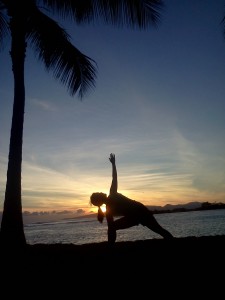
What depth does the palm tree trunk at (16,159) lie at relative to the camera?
21.2ft

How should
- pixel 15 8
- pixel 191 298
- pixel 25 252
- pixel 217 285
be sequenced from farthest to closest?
pixel 15 8 → pixel 25 252 → pixel 217 285 → pixel 191 298

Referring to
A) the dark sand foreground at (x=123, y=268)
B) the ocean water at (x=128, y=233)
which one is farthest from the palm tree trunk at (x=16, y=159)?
the ocean water at (x=128, y=233)

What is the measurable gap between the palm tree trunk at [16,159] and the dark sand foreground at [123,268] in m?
0.40

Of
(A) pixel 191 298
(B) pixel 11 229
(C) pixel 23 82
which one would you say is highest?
(C) pixel 23 82

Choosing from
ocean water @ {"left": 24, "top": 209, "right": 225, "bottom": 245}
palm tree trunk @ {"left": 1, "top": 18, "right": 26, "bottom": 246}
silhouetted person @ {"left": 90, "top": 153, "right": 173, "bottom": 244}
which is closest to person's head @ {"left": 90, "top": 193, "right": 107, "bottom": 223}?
silhouetted person @ {"left": 90, "top": 153, "right": 173, "bottom": 244}

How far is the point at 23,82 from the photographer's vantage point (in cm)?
740

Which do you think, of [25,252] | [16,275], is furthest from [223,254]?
[25,252]

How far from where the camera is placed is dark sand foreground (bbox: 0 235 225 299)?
3.49 m

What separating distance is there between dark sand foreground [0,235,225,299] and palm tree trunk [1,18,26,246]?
398 mm

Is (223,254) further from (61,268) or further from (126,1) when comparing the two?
(126,1)

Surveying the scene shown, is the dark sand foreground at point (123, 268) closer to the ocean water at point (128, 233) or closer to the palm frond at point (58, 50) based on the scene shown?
the palm frond at point (58, 50)

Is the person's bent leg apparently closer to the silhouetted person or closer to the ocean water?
the silhouetted person

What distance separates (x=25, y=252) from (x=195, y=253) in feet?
11.3

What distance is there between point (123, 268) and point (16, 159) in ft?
12.0
